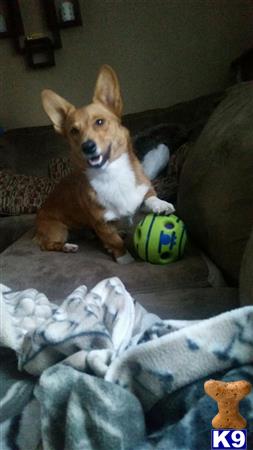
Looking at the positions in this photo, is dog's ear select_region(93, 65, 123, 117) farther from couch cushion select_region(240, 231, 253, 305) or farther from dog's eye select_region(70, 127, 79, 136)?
couch cushion select_region(240, 231, 253, 305)

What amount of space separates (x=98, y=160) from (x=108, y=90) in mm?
279

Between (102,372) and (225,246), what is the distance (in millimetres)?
591

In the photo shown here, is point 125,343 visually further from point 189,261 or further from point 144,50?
point 144,50

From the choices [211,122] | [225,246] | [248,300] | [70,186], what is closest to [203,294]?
[225,246]

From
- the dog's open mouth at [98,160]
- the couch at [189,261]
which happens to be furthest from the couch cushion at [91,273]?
the dog's open mouth at [98,160]

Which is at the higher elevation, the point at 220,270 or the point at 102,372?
the point at 102,372

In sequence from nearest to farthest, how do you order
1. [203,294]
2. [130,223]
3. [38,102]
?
[203,294], [130,223], [38,102]

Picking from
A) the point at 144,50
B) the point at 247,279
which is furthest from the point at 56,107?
the point at 144,50

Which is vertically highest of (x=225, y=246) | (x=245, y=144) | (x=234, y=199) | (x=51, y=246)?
(x=245, y=144)

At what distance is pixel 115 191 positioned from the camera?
4.41ft

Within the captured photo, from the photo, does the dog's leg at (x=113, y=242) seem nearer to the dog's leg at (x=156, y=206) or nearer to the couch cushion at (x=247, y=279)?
the dog's leg at (x=156, y=206)

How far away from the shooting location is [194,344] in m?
0.46

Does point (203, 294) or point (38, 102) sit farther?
point (38, 102)

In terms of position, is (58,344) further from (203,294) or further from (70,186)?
(70,186)
